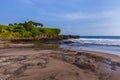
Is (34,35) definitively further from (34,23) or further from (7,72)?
(7,72)

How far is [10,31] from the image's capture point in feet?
254

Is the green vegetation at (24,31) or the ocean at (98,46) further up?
the green vegetation at (24,31)

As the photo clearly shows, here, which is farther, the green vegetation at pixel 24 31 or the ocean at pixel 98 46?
the green vegetation at pixel 24 31

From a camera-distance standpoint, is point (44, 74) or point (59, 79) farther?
point (44, 74)

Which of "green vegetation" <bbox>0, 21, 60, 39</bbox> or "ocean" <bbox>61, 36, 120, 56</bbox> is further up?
"green vegetation" <bbox>0, 21, 60, 39</bbox>

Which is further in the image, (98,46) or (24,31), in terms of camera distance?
(24,31)

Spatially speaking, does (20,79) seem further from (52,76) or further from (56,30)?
(56,30)

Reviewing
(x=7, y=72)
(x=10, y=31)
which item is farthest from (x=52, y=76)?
(x=10, y=31)

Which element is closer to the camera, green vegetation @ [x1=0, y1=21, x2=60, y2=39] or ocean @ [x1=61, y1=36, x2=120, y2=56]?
ocean @ [x1=61, y1=36, x2=120, y2=56]

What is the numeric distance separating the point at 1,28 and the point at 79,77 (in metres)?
66.7

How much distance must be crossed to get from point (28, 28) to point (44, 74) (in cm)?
8010

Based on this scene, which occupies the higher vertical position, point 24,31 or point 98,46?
point 24,31

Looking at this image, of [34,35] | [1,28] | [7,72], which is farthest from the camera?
[34,35]

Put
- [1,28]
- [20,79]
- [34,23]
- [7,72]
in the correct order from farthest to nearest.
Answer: [34,23] → [1,28] → [7,72] → [20,79]
